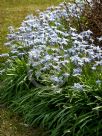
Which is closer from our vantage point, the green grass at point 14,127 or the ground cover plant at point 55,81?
the ground cover plant at point 55,81

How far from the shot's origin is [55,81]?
268 inches

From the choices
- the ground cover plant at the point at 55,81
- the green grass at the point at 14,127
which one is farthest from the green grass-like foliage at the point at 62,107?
the green grass at the point at 14,127

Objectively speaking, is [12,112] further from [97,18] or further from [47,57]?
[97,18]

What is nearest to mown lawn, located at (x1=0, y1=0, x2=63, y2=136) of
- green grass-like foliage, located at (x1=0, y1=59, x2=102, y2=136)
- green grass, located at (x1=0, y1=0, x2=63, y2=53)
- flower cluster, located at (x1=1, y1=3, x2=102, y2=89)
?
green grass, located at (x1=0, y1=0, x2=63, y2=53)

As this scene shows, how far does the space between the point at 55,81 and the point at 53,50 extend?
746 mm

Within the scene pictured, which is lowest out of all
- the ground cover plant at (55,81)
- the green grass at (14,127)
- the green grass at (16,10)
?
the green grass at (14,127)

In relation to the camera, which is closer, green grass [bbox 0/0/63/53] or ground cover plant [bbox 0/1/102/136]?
ground cover plant [bbox 0/1/102/136]

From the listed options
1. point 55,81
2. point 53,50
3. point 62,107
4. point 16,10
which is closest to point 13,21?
point 16,10

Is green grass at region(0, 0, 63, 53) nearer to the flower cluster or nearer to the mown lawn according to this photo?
the mown lawn

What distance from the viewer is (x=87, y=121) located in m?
5.96

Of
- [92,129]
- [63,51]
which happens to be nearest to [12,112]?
[63,51]

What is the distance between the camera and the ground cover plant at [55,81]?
20.4ft

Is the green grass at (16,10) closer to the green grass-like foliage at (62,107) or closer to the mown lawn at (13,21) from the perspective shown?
the mown lawn at (13,21)

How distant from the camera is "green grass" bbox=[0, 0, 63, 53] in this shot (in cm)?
1403
